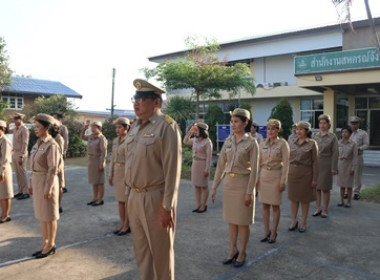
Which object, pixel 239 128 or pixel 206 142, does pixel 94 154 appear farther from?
pixel 239 128

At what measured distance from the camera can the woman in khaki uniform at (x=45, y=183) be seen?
4.43m

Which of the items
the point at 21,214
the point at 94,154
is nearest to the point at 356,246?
the point at 94,154

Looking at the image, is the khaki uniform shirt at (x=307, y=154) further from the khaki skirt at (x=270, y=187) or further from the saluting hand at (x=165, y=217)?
the saluting hand at (x=165, y=217)

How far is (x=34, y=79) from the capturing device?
3756cm

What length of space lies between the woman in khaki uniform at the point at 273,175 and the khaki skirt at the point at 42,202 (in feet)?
9.63

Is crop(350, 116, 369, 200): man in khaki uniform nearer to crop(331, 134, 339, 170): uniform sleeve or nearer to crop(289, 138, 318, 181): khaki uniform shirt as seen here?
crop(331, 134, 339, 170): uniform sleeve

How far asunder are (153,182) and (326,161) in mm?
4837

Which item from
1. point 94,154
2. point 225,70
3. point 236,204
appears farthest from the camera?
point 225,70

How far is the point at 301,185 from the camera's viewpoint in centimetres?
563

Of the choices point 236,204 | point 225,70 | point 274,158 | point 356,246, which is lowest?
point 356,246

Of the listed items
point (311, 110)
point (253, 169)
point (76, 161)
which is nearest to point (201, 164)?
point (253, 169)

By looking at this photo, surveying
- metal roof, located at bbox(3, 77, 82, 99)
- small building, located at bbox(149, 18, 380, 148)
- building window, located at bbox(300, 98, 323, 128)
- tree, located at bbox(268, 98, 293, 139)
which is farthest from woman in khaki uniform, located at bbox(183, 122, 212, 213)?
metal roof, located at bbox(3, 77, 82, 99)

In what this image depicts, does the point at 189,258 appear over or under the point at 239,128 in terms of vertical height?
under

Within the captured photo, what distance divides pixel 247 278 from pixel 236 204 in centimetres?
85
